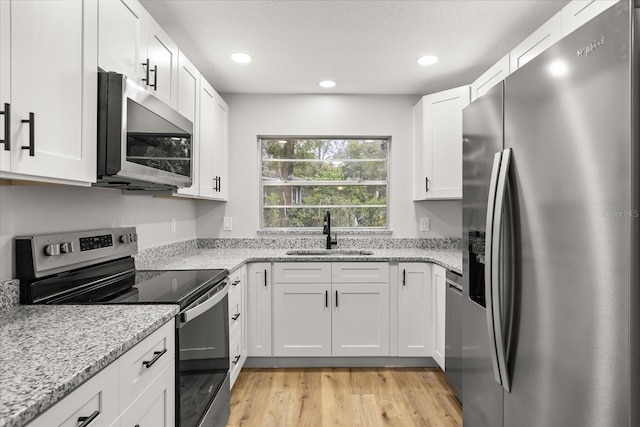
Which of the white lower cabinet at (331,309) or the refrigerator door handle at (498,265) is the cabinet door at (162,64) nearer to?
the white lower cabinet at (331,309)

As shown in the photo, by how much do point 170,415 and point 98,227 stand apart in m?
1.03

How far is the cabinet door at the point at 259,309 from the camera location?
9.29 feet

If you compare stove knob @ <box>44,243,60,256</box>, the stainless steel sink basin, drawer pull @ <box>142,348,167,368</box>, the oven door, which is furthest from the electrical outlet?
drawer pull @ <box>142,348,167,368</box>

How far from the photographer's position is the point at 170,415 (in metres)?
1.32

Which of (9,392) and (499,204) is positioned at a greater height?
(499,204)

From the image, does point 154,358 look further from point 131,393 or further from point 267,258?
point 267,258

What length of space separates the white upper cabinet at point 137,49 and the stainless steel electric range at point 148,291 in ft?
2.42

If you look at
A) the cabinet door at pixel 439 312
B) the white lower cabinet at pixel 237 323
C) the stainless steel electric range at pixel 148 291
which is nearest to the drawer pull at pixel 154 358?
the stainless steel electric range at pixel 148 291

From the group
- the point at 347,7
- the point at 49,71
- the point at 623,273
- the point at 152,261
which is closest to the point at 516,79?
the point at 623,273

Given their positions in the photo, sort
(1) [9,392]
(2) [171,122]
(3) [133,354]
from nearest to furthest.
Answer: (1) [9,392], (3) [133,354], (2) [171,122]

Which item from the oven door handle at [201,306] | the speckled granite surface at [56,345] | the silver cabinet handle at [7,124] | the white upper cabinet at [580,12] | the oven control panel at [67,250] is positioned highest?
the white upper cabinet at [580,12]

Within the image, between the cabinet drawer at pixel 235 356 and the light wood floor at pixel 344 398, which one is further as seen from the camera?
the cabinet drawer at pixel 235 356

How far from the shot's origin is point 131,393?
1023 mm

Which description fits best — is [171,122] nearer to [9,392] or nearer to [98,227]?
[98,227]
